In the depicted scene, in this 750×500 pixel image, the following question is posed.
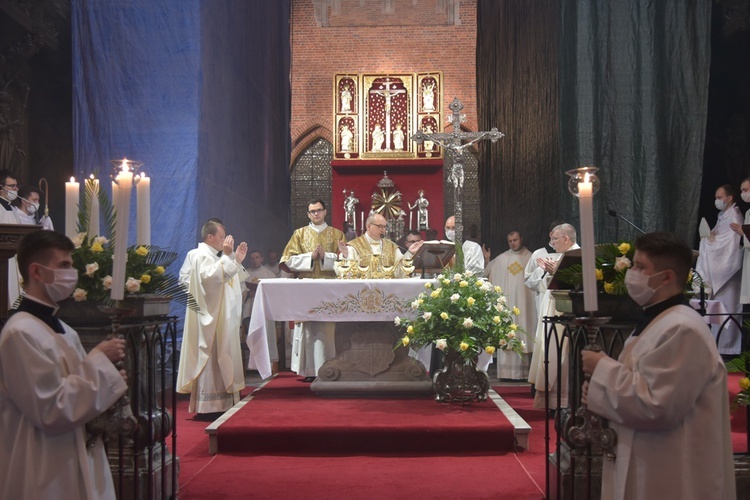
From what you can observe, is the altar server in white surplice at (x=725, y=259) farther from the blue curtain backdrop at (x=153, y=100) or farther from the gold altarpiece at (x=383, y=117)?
the gold altarpiece at (x=383, y=117)

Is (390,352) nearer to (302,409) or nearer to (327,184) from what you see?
(302,409)

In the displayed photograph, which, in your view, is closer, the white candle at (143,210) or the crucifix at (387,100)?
the white candle at (143,210)

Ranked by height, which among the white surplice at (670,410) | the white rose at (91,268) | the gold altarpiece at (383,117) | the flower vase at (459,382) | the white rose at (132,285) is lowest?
the flower vase at (459,382)

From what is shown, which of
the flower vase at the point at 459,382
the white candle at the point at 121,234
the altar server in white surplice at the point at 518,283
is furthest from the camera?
the altar server in white surplice at the point at 518,283

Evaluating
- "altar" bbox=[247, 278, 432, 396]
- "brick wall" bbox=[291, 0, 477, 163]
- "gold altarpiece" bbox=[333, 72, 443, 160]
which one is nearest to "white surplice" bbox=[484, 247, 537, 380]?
"altar" bbox=[247, 278, 432, 396]

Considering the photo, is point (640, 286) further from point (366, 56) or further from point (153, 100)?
point (366, 56)

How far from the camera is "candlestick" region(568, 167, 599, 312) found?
101 inches

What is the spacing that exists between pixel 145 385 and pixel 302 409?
96.3 inches

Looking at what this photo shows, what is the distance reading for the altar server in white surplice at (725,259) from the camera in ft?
28.3

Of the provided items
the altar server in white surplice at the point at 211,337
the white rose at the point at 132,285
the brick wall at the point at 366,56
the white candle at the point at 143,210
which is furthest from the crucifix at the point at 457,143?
the brick wall at the point at 366,56

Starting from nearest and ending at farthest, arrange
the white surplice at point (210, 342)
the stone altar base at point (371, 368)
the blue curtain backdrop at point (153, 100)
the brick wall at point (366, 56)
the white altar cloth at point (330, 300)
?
the white surplice at point (210, 342) → the white altar cloth at point (330, 300) → the stone altar base at point (371, 368) → the blue curtain backdrop at point (153, 100) → the brick wall at point (366, 56)

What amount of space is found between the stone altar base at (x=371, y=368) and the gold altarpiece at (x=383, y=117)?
8939mm

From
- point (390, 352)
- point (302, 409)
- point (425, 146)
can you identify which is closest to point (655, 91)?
point (390, 352)

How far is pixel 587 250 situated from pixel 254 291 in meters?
8.43
